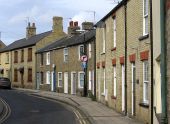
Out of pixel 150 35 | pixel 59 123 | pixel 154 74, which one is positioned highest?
pixel 150 35

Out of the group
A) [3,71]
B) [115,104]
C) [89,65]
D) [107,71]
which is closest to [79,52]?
[89,65]

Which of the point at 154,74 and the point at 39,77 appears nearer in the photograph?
the point at 154,74

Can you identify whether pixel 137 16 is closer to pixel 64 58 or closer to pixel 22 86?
pixel 64 58

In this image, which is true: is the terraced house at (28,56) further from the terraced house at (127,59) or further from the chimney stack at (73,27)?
the terraced house at (127,59)

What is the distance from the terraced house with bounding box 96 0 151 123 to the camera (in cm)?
1952

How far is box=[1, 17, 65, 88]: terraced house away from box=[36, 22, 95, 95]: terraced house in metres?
2.50

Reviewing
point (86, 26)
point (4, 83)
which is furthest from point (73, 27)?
point (4, 83)

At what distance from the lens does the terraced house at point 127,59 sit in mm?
19516

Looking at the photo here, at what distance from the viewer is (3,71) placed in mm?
74188

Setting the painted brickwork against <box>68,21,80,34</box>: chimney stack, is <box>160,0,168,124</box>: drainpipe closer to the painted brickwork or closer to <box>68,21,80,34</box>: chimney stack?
the painted brickwork

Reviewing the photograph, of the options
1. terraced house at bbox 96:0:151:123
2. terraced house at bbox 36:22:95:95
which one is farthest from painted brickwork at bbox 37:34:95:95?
terraced house at bbox 96:0:151:123

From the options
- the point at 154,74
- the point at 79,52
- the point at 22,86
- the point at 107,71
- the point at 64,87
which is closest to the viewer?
the point at 154,74

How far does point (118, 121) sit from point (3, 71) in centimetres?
5495

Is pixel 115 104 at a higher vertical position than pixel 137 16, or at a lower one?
lower
